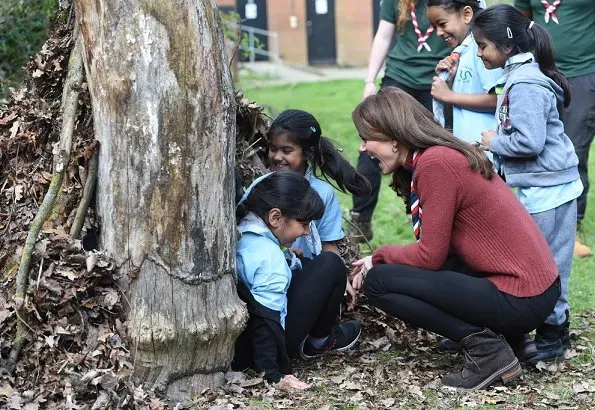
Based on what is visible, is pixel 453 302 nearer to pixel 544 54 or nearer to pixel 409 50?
pixel 544 54

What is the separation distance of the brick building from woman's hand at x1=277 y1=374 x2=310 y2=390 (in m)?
23.3

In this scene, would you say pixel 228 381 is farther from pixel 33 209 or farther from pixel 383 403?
pixel 33 209

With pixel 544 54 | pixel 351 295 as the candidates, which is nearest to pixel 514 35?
pixel 544 54

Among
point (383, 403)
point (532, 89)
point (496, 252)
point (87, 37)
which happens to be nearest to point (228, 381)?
point (383, 403)

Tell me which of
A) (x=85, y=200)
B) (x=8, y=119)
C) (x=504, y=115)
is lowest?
(x=85, y=200)

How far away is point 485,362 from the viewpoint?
4562 millimetres

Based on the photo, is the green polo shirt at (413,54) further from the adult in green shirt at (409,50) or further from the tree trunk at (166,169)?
the tree trunk at (166,169)

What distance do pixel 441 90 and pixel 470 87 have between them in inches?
6.2

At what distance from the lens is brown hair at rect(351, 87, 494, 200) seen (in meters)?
4.44

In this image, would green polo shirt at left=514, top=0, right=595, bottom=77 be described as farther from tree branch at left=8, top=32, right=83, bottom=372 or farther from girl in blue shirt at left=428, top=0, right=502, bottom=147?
tree branch at left=8, top=32, right=83, bottom=372

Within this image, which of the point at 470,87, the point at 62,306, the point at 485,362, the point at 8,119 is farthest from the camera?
the point at 470,87

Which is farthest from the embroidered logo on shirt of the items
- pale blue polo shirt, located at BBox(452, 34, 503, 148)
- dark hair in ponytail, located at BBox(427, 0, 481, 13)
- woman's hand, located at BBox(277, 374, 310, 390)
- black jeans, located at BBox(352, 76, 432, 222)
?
black jeans, located at BBox(352, 76, 432, 222)

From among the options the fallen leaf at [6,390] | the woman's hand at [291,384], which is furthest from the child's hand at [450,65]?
the fallen leaf at [6,390]

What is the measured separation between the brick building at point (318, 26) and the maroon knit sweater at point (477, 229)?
23254 millimetres
